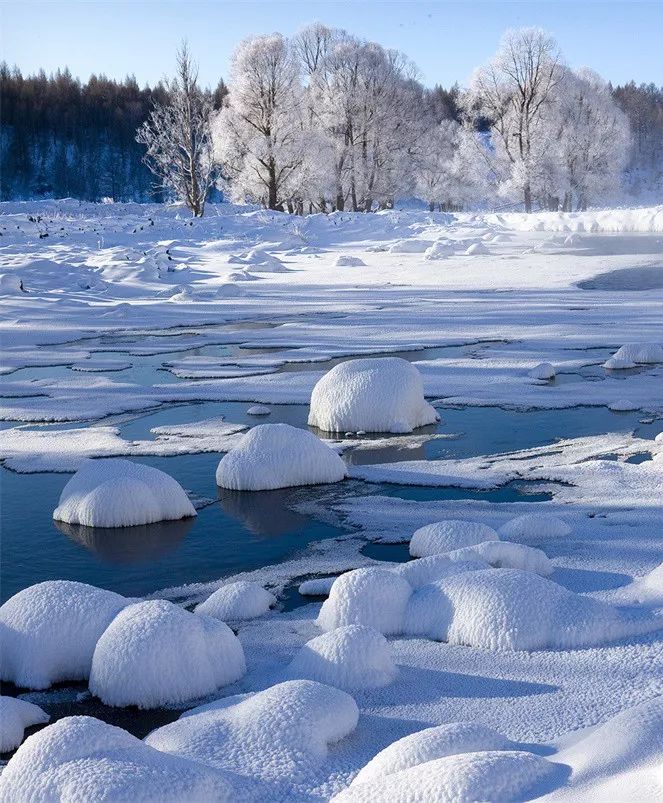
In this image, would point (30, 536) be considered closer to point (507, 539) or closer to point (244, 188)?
point (507, 539)

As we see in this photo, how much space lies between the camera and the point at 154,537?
5066 mm

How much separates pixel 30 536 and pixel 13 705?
1989mm

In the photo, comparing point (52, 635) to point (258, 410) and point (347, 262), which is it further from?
point (347, 262)

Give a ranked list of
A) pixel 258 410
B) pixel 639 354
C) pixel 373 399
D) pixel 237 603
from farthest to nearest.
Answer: pixel 639 354 → pixel 258 410 → pixel 373 399 → pixel 237 603

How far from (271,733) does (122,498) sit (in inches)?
102

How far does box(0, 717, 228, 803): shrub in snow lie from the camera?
7.88 ft

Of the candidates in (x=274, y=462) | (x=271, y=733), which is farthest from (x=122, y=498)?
(x=271, y=733)

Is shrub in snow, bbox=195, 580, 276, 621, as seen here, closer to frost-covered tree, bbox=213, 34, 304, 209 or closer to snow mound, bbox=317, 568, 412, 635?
snow mound, bbox=317, 568, 412, 635

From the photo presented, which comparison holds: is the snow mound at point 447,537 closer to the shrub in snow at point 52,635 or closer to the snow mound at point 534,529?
the snow mound at point 534,529

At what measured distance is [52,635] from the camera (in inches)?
140

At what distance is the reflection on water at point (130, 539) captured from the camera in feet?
15.9

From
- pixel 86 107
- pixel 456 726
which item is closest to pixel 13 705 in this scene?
pixel 456 726

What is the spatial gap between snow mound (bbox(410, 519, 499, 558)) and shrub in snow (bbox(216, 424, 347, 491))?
135 centimetres

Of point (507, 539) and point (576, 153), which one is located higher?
point (576, 153)
